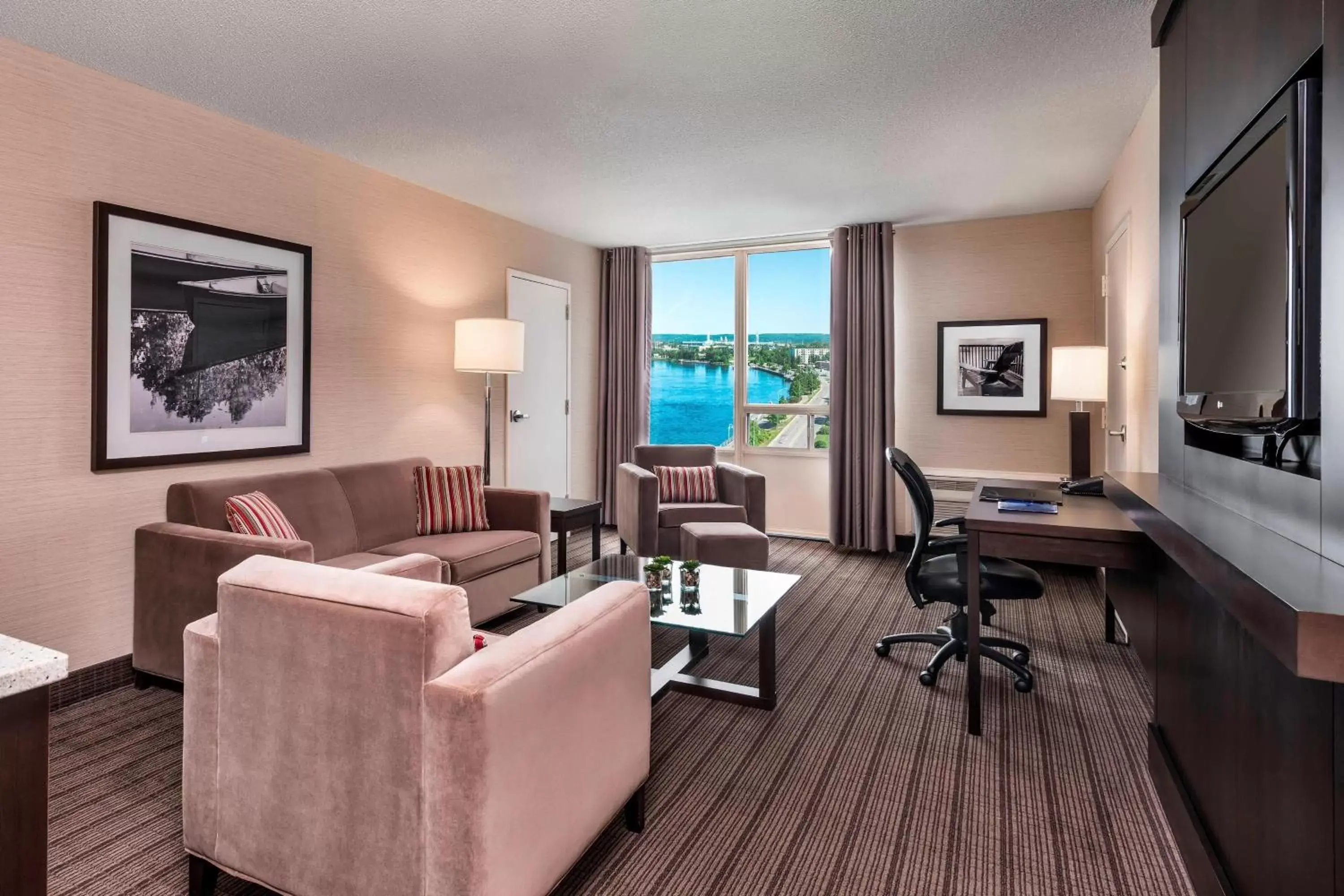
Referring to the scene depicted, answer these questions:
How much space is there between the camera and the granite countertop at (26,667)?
839 millimetres

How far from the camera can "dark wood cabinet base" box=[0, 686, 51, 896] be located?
2.81 ft

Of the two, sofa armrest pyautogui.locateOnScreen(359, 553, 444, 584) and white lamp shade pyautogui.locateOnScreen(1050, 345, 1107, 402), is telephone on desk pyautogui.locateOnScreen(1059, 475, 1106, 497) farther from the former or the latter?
sofa armrest pyautogui.locateOnScreen(359, 553, 444, 584)

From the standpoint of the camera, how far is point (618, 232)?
5699mm

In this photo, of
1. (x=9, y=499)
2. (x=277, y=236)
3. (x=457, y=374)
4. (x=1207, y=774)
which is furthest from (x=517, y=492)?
(x=1207, y=774)

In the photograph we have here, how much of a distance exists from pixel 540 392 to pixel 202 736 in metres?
4.24

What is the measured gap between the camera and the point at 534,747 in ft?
4.71

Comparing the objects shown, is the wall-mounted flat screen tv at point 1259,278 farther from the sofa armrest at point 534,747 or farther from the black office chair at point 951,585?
the sofa armrest at point 534,747

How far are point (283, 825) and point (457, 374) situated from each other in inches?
144

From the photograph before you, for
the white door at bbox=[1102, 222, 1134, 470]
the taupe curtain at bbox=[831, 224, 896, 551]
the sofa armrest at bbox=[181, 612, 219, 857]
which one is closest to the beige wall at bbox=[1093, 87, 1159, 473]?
the white door at bbox=[1102, 222, 1134, 470]

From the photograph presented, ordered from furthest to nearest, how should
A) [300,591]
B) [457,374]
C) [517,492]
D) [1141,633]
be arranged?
[457,374] → [517,492] → [1141,633] → [300,591]

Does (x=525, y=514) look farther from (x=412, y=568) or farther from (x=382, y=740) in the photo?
(x=382, y=740)

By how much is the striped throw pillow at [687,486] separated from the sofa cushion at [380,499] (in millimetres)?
1745

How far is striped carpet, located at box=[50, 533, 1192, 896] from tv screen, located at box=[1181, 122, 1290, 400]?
4.03ft

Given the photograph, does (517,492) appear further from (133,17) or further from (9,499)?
(133,17)
